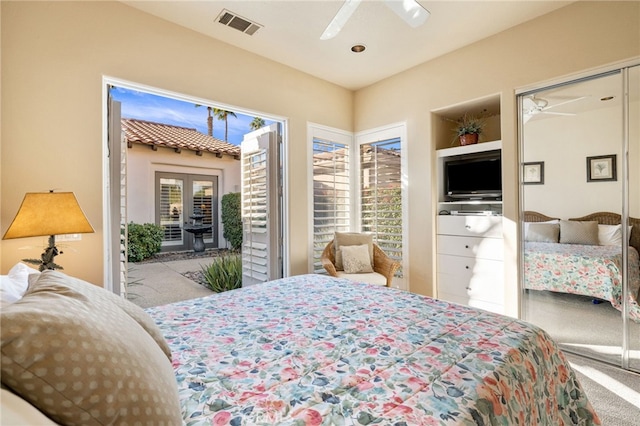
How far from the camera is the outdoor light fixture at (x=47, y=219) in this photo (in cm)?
183

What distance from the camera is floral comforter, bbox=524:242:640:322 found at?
7.97 feet

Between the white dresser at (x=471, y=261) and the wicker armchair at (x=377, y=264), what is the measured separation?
0.57 m

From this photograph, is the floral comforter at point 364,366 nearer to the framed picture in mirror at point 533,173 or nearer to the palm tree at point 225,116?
the framed picture in mirror at point 533,173

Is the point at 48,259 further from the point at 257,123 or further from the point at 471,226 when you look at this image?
the point at 257,123

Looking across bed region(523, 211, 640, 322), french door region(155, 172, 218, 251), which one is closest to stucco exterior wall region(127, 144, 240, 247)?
french door region(155, 172, 218, 251)

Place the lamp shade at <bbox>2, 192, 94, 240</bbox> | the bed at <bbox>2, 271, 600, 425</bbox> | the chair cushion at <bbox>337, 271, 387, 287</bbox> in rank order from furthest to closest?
the chair cushion at <bbox>337, 271, 387, 287</bbox>
the lamp shade at <bbox>2, 192, 94, 240</bbox>
the bed at <bbox>2, 271, 600, 425</bbox>

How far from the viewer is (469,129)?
3535 millimetres

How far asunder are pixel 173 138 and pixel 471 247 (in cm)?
712

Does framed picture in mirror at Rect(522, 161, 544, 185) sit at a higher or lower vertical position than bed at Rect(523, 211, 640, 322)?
higher

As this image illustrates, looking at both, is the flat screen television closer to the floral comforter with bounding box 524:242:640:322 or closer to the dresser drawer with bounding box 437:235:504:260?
the dresser drawer with bounding box 437:235:504:260

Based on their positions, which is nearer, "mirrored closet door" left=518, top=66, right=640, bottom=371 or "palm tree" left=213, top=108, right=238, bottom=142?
"mirrored closet door" left=518, top=66, right=640, bottom=371

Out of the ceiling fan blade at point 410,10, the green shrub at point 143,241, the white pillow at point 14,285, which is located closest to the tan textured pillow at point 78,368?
the white pillow at point 14,285

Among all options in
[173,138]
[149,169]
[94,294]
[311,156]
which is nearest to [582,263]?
[311,156]

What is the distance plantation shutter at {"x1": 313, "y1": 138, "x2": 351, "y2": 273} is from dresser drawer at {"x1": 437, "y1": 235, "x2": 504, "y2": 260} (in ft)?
4.31
